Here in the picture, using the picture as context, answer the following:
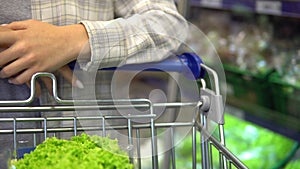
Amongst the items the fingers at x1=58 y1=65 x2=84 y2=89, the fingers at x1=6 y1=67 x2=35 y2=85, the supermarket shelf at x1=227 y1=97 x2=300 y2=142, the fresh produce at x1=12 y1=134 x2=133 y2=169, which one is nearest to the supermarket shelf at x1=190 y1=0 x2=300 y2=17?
the supermarket shelf at x1=227 y1=97 x2=300 y2=142

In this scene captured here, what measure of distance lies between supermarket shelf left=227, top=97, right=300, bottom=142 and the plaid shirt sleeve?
151 centimetres

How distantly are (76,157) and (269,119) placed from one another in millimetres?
2131

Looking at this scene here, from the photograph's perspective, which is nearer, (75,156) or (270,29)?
(75,156)

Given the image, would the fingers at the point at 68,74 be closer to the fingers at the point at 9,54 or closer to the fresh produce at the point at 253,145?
the fingers at the point at 9,54

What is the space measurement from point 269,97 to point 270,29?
746 mm

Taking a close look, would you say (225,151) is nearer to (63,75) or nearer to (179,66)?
(179,66)

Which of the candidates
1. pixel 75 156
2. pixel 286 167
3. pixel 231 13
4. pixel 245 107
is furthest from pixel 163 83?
pixel 75 156

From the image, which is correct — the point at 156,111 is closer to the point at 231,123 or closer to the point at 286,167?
the point at 286,167

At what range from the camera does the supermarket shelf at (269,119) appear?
8.34 feet

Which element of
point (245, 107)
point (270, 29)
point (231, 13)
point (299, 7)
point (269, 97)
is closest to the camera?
point (299, 7)

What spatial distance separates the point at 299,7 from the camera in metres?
2.40

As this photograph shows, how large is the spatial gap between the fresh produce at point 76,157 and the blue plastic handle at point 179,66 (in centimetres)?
25

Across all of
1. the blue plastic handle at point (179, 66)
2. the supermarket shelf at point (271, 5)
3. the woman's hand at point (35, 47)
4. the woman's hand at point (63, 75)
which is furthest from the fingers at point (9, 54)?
the supermarket shelf at point (271, 5)

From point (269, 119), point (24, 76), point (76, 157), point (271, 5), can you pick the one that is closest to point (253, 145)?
point (269, 119)
